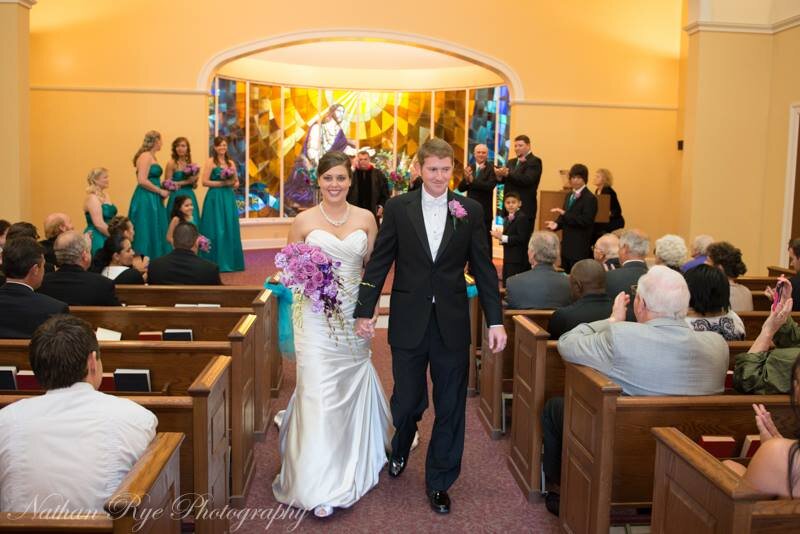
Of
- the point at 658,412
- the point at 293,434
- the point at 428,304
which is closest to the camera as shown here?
the point at 658,412

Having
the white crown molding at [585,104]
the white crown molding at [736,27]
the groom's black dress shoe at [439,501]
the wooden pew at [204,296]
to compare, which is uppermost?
the white crown molding at [736,27]

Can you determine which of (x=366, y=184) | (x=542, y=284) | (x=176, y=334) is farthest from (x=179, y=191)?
(x=542, y=284)

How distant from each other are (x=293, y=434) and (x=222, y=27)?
8304 millimetres

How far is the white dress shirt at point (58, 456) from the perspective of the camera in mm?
2361

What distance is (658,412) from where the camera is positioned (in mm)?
3242

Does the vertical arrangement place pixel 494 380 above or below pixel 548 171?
below

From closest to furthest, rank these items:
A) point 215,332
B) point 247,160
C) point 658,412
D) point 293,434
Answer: point 658,412 < point 293,434 < point 215,332 < point 247,160

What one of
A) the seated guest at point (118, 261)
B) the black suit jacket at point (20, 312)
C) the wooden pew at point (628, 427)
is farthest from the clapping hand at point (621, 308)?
the seated guest at point (118, 261)

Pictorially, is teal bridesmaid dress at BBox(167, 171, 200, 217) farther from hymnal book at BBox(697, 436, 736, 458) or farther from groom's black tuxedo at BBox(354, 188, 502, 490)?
hymnal book at BBox(697, 436, 736, 458)

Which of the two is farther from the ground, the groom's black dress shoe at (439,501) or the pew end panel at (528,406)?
the pew end panel at (528,406)

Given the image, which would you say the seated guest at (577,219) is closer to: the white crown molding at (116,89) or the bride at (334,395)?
the bride at (334,395)

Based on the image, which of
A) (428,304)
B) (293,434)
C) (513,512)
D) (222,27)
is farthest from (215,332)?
(222,27)

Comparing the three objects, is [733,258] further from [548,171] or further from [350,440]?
[548,171]

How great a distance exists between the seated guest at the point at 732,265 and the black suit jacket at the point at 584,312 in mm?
1224
